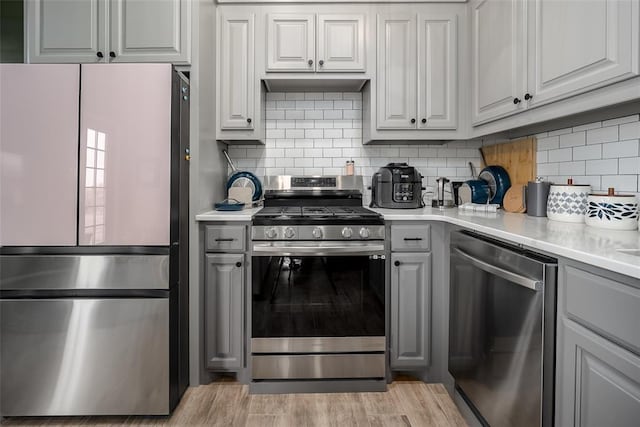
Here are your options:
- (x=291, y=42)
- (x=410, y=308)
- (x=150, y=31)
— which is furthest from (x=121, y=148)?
(x=410, y=308)

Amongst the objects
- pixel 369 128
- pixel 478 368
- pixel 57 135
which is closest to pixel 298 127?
pixel 369 128

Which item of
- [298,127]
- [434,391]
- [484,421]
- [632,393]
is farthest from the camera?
[298,127]

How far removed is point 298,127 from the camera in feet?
8.93

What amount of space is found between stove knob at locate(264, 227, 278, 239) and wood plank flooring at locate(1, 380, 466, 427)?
0.88 metres

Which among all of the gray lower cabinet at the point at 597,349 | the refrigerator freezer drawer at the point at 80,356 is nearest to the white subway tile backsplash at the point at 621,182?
the gray lower cabinet at the point at 597,349

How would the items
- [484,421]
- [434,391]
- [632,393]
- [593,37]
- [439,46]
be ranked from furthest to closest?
1. [439,46]
2. [434,391]
3. [484,421]
4. [593,37]
5. [632,393]

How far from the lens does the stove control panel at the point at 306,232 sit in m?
1.96

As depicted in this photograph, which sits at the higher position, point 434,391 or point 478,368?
point 478,368

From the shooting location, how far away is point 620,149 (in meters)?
1.62

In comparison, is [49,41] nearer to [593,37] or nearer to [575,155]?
[593,37]

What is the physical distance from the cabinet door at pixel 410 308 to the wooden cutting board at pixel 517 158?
0.88m

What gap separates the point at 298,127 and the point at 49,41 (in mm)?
1586

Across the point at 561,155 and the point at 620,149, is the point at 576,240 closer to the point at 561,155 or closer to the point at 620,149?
the point at 620,149

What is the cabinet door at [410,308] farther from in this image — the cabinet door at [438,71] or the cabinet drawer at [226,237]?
the cabinet door at [438,71]
